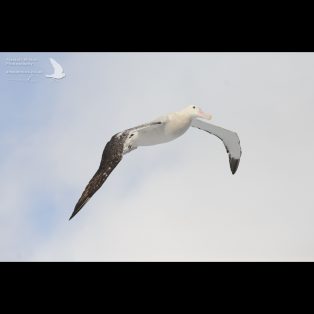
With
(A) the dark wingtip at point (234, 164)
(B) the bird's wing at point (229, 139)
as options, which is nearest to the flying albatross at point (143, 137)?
(B) the bird's wing at point (229, 139)

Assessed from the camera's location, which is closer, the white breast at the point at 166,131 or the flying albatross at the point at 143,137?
the flying albatross at the point at 143,137

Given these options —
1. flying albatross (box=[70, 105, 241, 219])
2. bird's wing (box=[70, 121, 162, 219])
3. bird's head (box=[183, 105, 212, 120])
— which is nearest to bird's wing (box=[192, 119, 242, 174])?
flying albatross (box=[70, 105, 241, 219])

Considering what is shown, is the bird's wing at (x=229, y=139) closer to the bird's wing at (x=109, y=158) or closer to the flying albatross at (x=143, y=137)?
the flying albatross at (x=143, y=137)

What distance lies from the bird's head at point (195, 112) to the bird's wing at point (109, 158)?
0.53m

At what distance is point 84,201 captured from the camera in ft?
19.1

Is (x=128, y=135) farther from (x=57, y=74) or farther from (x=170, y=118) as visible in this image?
(x=57, y=74)

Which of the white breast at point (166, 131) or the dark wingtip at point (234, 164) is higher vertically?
the white breast at point (166, 131)

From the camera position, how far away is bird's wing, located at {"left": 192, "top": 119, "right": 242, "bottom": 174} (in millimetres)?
7785

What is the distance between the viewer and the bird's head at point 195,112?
7000mm

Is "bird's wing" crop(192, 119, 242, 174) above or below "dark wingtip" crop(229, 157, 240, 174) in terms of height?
above

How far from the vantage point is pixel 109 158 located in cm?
620

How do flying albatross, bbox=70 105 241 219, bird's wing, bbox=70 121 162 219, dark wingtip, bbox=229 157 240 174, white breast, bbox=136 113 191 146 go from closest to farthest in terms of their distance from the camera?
1. bird's wing, bbox=70 121 162 219
2. flying albatross, bbox=70 105 241 219
3. white breast, bbox=136 113 191 146
4. dark wingtip, bbox=229 157 240 174

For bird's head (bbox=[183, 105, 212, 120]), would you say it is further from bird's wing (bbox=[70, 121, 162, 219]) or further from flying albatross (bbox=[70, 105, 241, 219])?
bird's wing (bbox=[70, 121, 162, 219])

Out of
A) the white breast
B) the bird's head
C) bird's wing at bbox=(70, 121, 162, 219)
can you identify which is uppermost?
the bird's head
